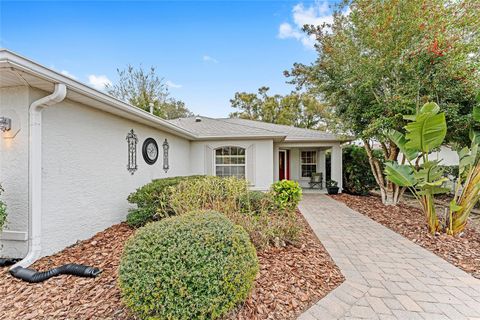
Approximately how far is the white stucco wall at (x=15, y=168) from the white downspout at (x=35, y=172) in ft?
0.57

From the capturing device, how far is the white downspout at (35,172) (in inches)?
146

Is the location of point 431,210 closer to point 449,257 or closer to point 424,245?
point 424,245

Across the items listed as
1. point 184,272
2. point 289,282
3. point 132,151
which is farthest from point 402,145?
point 132,151

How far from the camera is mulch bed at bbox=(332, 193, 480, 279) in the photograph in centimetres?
415

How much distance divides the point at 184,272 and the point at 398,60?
832 cm

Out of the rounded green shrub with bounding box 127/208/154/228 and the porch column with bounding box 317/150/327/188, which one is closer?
the rounded green shrub with bounding box 127/208/154/228

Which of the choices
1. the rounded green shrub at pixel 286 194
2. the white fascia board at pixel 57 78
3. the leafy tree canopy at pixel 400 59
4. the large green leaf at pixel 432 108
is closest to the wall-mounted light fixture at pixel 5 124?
the white fascia board at pixel 57 78

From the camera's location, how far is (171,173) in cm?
914

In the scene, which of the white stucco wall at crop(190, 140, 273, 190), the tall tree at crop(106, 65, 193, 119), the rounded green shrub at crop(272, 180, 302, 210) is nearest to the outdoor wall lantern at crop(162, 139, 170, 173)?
the white stucco wall at crop(190, 140, 273, 190)

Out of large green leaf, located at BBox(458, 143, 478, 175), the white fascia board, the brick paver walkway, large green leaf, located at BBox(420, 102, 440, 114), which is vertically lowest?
the brick paver walkway

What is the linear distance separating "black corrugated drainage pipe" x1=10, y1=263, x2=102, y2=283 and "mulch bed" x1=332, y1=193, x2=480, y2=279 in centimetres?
596

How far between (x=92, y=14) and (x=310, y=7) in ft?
24.0

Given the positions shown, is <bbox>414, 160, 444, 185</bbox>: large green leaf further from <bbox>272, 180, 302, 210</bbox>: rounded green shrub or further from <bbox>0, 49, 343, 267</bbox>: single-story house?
<bbox>0, 49, 343, 267</bbox>: single-story house

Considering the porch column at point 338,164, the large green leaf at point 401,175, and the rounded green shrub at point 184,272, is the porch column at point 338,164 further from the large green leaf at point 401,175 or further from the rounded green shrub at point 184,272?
the rounded green shrub at point 184,272
